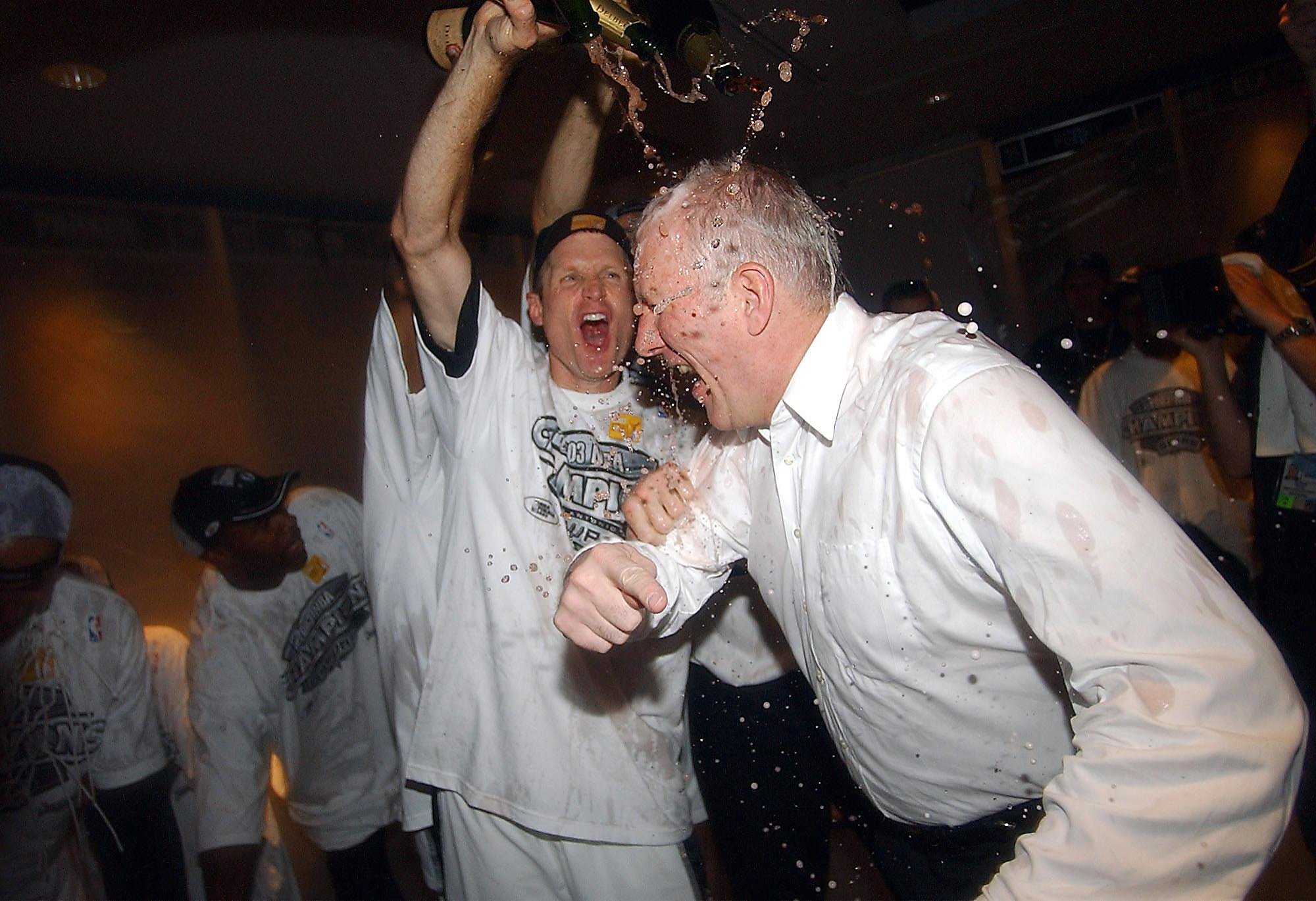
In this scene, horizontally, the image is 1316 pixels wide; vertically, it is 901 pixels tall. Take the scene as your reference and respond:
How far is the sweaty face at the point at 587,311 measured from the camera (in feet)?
5.48

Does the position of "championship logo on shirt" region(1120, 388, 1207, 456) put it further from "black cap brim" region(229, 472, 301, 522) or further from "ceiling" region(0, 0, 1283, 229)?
"black cap brim" region(229, 472, 301, 522)

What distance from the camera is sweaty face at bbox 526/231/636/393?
1671 mm

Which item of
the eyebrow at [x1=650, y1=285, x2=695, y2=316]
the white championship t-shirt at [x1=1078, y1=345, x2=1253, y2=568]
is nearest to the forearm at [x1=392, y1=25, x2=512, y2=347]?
the eyebrow at [x1=650, y1=285, x2=695, y2=316]

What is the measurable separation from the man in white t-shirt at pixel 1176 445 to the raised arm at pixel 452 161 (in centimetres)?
234

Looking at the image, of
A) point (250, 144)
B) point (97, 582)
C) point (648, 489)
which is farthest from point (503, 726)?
point (250, 144)

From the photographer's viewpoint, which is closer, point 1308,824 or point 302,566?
point 1308,824

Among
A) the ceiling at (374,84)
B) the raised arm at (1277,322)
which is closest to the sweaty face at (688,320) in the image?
the ceiling at (374,84)

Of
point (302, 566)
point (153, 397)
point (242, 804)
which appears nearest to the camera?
point (242, 804)

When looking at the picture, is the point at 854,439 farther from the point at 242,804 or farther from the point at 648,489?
the point at 242,804

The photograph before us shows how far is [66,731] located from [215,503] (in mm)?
699

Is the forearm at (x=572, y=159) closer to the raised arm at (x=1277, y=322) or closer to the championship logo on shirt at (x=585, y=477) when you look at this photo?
the championship logo on shirt at (x=585, y=477)

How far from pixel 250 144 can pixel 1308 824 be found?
14.9ft

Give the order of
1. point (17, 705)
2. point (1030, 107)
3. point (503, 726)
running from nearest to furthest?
point (503, 726), point (17, 705), point (1030, 107)

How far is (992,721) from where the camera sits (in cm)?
96
